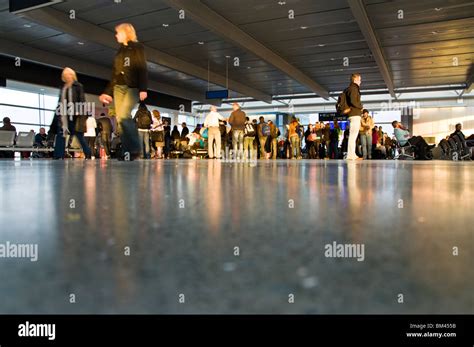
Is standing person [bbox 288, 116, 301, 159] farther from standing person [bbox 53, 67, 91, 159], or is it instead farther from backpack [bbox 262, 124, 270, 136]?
standing person [bbox 53, 67, 91, 159]

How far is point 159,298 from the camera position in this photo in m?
0.48

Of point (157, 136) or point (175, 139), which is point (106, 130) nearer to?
point (157, 136)

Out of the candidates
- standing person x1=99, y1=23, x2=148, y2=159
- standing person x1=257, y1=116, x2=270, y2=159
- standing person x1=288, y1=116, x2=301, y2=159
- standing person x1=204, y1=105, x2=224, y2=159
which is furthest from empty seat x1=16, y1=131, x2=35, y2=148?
standing person x1=99, y1=23, x2=148, y2=159

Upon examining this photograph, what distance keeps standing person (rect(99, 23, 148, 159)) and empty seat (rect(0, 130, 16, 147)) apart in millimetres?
9152

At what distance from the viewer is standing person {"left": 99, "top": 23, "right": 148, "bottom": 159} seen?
17.9ft

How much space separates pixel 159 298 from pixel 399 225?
67 cm

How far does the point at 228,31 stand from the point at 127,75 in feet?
31.1

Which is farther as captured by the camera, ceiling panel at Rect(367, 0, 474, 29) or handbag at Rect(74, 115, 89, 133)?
ceiling panel at Rect(367, 0, 474, 29)

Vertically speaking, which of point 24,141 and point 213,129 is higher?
point 213,129

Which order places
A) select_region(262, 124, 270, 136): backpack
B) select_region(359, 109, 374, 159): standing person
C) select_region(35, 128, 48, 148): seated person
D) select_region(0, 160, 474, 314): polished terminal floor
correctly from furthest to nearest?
select_region(35, 128, 48, 148): seated person, select_region(262, 124, 270, 136): backpack, select_region(359, 109, 374, 159): standing person, select_region(0, 160, 474, 314): polished terminal floor

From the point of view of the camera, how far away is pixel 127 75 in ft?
18.0

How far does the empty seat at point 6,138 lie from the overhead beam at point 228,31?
21.7 feet

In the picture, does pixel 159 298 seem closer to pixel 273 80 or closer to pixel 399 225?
pixel 399 225

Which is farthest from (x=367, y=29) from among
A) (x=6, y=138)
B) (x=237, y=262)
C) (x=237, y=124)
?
(x=237, y=262)
